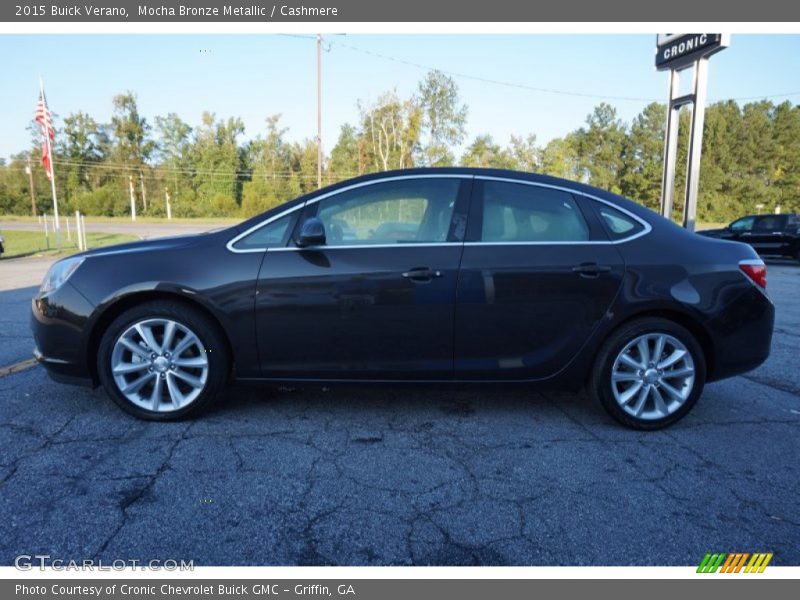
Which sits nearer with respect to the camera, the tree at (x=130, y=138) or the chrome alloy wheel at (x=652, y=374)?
the chrome alloy wheel at (x=652, y=374)

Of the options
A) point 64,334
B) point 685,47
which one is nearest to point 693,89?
point 685,47

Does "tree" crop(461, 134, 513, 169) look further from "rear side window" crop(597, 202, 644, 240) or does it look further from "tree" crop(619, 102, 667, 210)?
"rear side window" crop(597, 202, 644, 240)

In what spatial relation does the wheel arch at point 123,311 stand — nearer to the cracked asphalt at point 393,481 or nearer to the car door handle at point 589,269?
the cracked asphalt at point 393,481

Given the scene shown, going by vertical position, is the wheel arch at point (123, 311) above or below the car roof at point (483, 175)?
below

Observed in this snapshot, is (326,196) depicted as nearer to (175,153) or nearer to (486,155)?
(486,155)

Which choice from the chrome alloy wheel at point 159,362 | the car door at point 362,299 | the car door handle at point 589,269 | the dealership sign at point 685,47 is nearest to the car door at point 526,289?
the car door handle at point 589,269

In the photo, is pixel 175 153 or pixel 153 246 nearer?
pixel 153 246

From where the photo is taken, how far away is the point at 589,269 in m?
3.24

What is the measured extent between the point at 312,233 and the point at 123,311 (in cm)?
132

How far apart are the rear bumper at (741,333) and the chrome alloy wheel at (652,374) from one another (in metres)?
0.22

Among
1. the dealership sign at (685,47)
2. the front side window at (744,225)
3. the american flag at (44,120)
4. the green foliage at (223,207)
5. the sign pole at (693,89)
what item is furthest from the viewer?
the green foliage at (223,207)

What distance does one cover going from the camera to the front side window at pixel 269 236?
3.28 metres

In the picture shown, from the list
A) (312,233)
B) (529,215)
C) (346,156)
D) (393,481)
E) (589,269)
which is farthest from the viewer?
(346,156)
